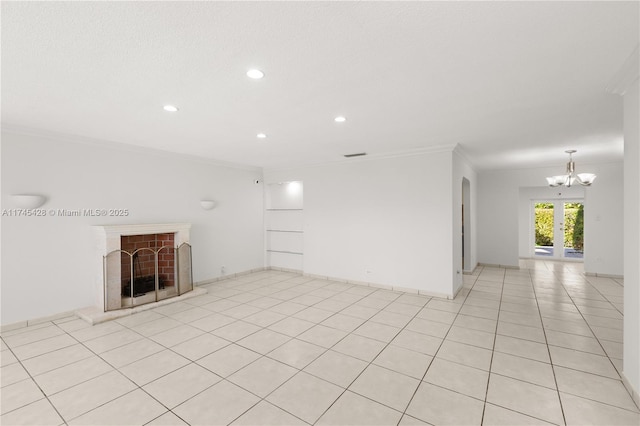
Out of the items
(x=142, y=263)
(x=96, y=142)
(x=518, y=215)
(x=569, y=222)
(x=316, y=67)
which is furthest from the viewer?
(x=569, y=222)

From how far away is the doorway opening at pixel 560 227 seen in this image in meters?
8.74

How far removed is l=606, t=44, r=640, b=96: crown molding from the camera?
6.55 feet

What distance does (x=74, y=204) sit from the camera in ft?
13.2

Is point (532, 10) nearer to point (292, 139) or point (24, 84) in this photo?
point (292, 139)

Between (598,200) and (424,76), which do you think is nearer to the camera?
(424,76)

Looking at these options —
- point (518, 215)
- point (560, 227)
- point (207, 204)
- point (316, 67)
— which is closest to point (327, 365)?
point (316, 67)

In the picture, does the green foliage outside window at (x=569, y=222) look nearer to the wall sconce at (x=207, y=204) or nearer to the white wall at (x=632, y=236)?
the white wall at (x=632, y=236)

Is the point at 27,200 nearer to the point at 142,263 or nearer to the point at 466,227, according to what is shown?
the point at 142,263

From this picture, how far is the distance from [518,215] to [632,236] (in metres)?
5.74

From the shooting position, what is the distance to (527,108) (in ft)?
9.88

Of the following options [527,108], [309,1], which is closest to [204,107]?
[309,1]

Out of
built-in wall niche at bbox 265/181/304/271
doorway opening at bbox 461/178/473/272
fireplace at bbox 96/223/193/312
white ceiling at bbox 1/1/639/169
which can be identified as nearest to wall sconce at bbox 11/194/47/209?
fireplace at bbox 96/223/193/312

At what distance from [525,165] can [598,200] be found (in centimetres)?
161

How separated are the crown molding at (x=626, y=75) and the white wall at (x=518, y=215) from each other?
525 cm
